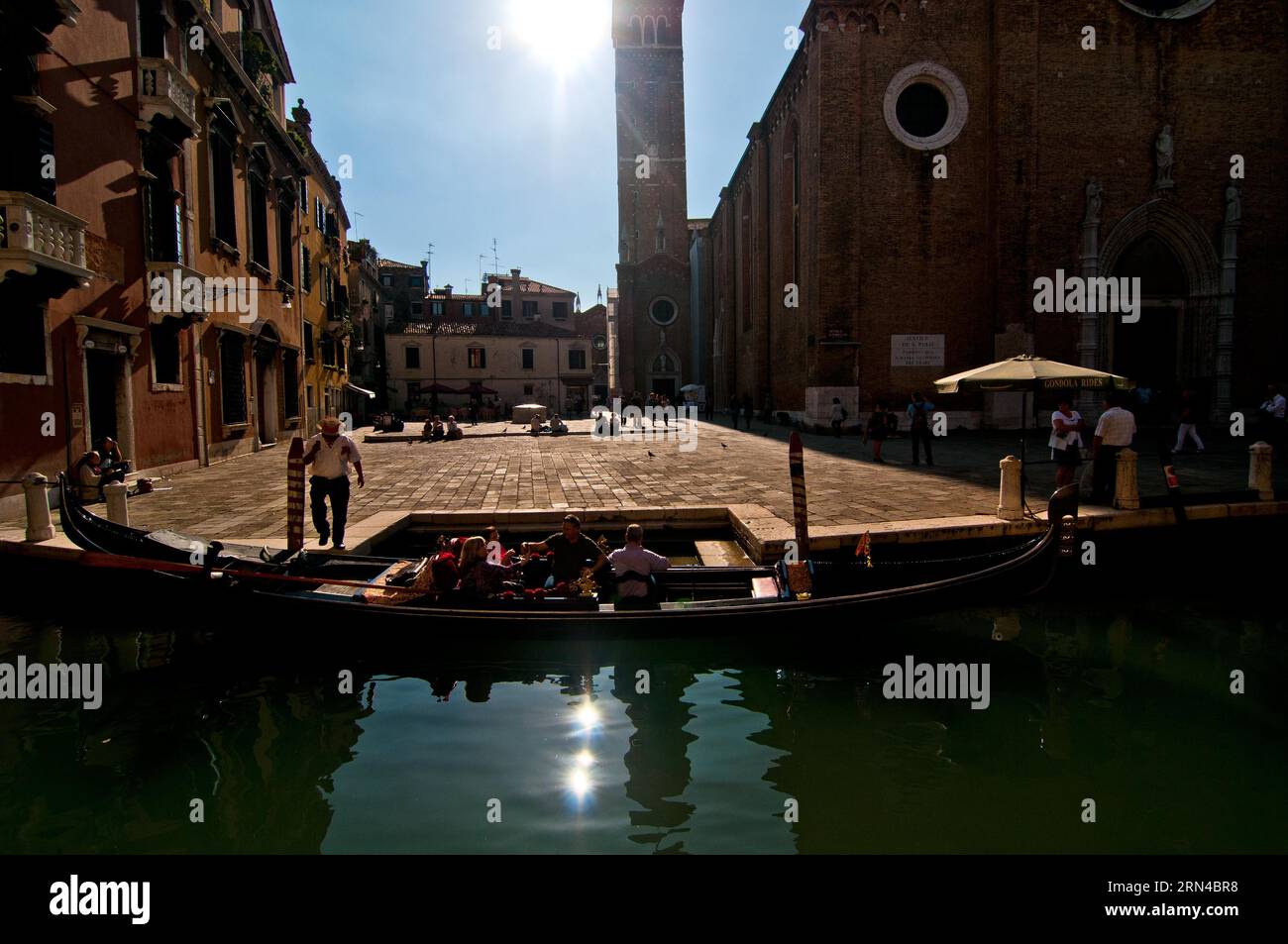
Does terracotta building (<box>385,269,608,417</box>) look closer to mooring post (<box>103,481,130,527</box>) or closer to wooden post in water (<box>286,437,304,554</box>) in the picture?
mooring post (<box>103,481,130,527</box>)

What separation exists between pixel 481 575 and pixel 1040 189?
2232 cm

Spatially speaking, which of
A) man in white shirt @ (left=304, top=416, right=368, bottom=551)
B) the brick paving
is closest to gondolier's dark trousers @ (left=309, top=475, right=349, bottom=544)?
man in white shirt @ (left=304, top=416, right=368, bottom=551)

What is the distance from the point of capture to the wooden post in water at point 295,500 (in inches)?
312

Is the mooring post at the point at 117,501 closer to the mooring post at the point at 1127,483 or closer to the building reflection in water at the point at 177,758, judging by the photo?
the building reflection in water at the point at 177,758

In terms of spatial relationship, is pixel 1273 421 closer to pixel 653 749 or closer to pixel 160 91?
pixel 653 749

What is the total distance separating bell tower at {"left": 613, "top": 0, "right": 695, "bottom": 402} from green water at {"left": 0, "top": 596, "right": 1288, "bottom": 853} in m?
44.8

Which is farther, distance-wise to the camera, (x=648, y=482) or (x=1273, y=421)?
(x=1273, y=421)

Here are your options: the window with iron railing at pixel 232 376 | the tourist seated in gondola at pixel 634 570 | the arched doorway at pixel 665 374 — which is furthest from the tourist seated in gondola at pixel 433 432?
the arched doorway at pixel 665 374

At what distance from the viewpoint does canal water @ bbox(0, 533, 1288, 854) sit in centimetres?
428

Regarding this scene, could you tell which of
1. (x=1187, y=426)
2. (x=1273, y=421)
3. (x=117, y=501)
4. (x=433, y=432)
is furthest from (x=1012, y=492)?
(x=433, y=432)

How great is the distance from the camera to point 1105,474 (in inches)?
386

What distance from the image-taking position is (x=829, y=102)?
880 inches

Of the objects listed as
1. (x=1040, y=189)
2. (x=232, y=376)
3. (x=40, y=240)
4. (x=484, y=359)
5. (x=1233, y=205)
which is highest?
(x=1040, y=189)
